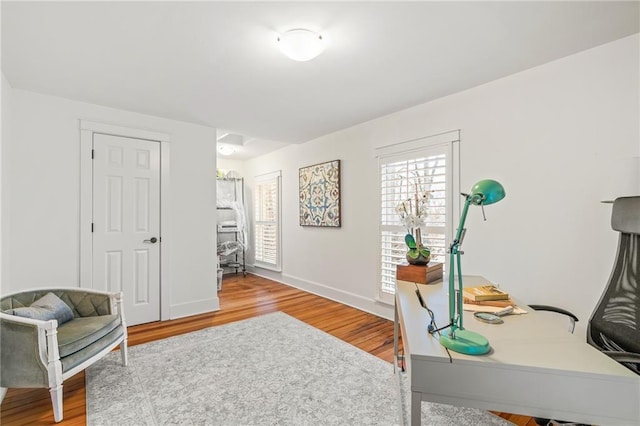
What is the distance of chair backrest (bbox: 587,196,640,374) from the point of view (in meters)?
1.39

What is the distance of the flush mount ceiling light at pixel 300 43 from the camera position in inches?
70.3

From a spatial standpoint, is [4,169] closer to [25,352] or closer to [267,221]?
[25,352]

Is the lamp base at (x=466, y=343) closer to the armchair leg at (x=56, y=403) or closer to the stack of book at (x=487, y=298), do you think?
the stack of book at (x=487, y=298)

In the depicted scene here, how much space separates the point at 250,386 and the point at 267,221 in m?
3.89

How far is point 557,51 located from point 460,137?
0.90 m

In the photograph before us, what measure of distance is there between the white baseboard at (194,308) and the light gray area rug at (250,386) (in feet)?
2.26

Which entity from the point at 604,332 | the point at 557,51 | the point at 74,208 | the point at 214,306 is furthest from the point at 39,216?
the point at 557,51

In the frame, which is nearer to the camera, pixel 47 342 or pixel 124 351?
pixel 47 342

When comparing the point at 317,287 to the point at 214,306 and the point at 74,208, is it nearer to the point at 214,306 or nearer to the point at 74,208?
the point at 214,306

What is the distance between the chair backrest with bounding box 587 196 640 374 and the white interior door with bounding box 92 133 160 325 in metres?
3.89

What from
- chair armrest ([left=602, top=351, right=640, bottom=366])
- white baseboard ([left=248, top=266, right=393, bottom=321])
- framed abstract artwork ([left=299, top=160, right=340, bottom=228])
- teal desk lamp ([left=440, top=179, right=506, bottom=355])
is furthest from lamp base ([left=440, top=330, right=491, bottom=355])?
framed abstract artwork ([left=299, top=160, right=340, bottom=228])

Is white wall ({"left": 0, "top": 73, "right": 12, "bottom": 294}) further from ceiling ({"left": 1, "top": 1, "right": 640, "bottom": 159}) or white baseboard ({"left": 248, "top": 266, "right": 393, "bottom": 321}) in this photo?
white baseboard ({"left": 248, "top": 266, "right": 393, "bottom": 321})

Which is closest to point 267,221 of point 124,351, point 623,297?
point 124,351

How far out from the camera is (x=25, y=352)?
5.81ft
